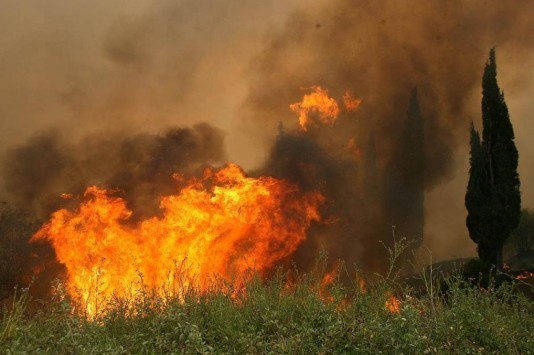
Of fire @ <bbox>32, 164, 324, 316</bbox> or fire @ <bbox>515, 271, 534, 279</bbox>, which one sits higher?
fire @ <bbox>32, 164, 324, 316</bbox>

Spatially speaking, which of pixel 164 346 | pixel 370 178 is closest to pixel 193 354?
pixel 164 346

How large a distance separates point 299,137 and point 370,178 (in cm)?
1427

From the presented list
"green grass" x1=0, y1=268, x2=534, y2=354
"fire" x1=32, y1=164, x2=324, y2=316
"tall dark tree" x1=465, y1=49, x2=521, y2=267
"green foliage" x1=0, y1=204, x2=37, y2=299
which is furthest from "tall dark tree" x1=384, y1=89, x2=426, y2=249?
"green grass" x1=0, y1=268, x2=534, y2=354

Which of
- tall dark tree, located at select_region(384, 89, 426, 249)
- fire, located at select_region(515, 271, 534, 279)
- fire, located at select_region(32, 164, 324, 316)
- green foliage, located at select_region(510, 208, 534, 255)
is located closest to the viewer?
fire, located at select_region(32, 164, 324, 316)

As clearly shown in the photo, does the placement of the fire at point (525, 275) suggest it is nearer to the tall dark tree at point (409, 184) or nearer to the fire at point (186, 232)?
the fire at point (186, 232)

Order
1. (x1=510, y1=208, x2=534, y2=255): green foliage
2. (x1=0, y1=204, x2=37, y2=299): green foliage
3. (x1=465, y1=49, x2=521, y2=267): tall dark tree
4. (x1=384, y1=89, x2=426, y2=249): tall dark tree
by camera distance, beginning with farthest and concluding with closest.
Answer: (x1=510, y1=208, x2=534, y2=255): green foliage, (x1=384, y1=89, x2=426, y2=249): tall dark tree, (x1=465, y1=49, x2=521, y2=267): tall dark tree, (x1=0, y1=204, x2=37, y2=299): green foliage

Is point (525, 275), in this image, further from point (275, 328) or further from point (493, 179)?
point (275, 328)

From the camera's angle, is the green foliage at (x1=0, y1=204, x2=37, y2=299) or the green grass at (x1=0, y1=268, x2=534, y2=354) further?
the green foliage at (x1=0, y1=204, x2=37, y2=299)

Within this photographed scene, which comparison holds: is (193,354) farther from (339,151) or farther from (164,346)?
(339,151)

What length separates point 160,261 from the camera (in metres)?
16.5

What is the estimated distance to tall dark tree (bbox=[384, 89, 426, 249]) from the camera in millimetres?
36031

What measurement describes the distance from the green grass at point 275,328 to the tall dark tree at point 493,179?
1656 centimetres

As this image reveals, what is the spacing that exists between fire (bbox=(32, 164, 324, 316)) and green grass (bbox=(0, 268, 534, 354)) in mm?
6935

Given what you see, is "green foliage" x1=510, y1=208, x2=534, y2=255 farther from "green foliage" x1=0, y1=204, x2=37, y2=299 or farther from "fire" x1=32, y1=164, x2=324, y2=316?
Result: "green foliage" x1=0, y1=204, x2=37, y2=299
